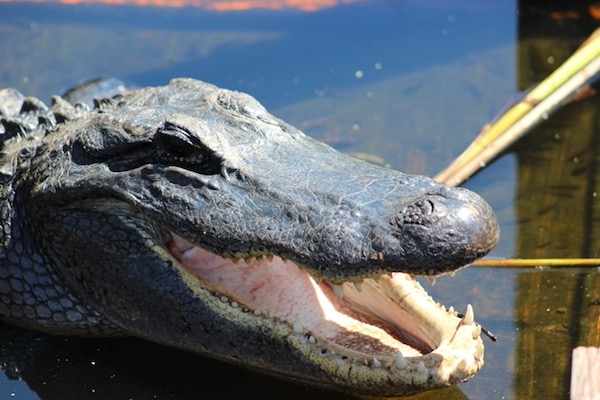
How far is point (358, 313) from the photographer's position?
13.2 feet

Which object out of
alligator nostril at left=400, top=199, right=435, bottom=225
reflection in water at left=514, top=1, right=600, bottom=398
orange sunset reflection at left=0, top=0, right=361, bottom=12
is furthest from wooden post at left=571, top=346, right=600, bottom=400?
orange sunset reflection at left=0, top=0, right=361, bottom=12

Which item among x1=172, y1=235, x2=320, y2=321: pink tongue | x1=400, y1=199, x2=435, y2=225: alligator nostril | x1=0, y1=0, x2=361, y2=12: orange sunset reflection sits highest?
x1=0, y1=0, x2=361, y2=12: orange sunset reflection

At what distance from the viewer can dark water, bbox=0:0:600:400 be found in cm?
421

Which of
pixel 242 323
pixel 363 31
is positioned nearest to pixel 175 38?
pixel 363 31

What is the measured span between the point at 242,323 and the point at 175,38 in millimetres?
4596

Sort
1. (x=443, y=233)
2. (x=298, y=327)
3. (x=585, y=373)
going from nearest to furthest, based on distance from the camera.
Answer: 1. (x=443, y=233)
2. (x=298, y=327)
3. (x=585, y=373)

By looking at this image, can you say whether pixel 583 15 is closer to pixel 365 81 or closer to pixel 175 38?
pixel 365 81

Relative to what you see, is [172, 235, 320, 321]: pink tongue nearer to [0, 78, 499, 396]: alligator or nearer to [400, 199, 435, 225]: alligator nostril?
[0, 78, 499, 396]: alligator

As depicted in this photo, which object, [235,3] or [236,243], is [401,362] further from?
[235,3]

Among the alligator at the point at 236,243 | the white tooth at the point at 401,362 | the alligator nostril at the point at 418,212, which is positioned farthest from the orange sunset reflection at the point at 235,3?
the white tooth at the point at 401,362

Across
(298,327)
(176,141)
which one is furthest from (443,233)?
(176,141)

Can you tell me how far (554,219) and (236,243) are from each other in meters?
2.27

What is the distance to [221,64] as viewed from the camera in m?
7.48

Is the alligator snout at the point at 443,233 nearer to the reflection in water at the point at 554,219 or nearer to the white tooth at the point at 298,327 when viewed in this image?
the white tooth at the point at 298,327
